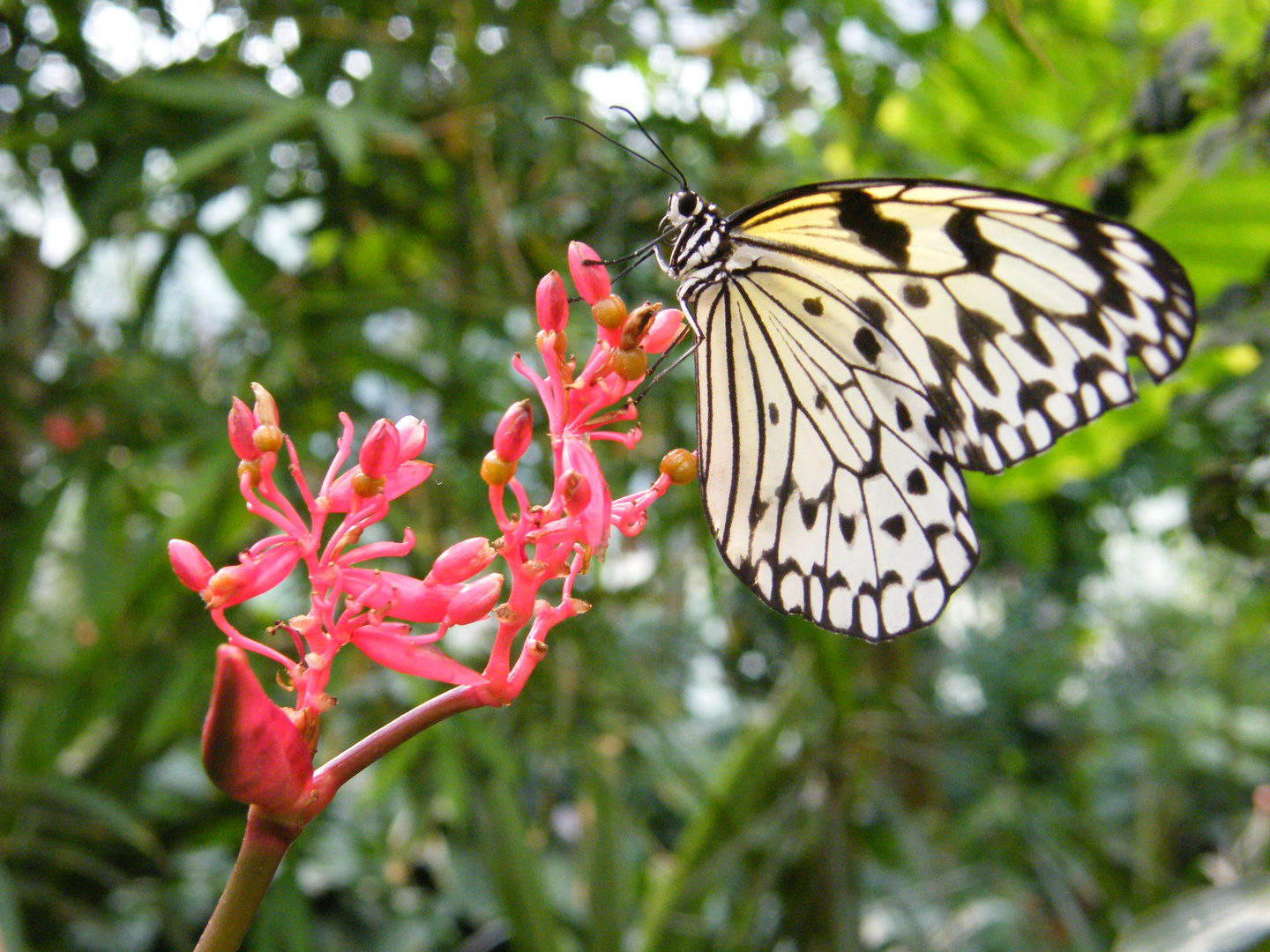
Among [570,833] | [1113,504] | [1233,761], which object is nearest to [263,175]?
[570,833]

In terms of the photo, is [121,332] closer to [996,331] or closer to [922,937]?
[996,331]

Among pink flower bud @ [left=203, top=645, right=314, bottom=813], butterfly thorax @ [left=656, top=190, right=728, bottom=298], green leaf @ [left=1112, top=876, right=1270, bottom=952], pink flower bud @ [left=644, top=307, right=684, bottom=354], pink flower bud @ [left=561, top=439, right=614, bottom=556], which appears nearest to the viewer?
pink flower bud @ [left=203, top=645, right=314, bottom=813]

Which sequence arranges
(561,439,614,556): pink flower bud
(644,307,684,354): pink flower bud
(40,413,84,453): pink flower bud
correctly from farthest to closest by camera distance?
(40,413,84,453): pink flower bud → (644,307,684,354): pink flower bud → (561,439,614,556): pink flower bud

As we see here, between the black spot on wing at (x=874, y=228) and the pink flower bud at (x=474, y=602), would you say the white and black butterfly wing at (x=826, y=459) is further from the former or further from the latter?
the pink flower bud at (x=474, y=602)

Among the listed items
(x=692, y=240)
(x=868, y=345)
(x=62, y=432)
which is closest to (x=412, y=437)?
(x=692, y=240)

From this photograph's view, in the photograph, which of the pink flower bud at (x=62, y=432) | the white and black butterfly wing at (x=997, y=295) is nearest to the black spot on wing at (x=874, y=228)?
the white and black butterfly wing at (x=997, y=295)

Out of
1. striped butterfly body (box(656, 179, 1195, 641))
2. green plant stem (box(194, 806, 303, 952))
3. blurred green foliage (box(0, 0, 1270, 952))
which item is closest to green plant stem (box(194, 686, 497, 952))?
green plant stem (box(194, 806, 303, 952))

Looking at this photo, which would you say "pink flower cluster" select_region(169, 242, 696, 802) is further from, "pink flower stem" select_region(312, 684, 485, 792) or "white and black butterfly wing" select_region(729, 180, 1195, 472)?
"white and black butterfly wing" select_region(729, 180, 1195, 472)
